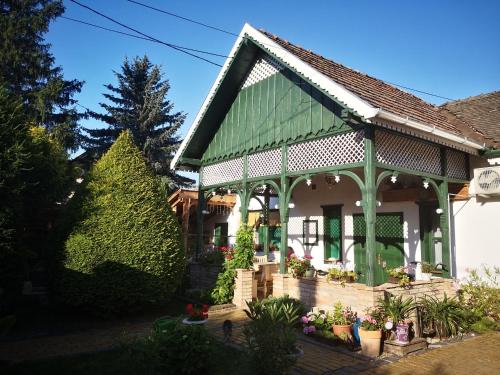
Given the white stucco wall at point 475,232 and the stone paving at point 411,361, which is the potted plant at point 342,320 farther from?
the white stucco wall at point 475,232

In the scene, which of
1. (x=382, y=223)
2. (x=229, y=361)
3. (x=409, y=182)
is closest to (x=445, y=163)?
(x=409, y=182)

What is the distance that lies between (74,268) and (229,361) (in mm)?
4174

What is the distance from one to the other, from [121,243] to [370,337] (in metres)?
5.38

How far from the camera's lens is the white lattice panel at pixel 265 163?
33.6 ft

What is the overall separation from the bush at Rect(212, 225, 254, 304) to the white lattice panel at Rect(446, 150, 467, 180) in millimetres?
5354

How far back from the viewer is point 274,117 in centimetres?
1041

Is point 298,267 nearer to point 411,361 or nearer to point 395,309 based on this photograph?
point 395,309

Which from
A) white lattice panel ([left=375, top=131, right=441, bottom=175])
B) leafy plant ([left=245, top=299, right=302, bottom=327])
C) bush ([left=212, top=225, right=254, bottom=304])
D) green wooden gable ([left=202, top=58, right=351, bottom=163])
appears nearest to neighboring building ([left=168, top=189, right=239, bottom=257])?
green wooden gable ([left=202, top=58, right=351, bottom=163])

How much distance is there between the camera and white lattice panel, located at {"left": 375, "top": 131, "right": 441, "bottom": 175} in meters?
7.96

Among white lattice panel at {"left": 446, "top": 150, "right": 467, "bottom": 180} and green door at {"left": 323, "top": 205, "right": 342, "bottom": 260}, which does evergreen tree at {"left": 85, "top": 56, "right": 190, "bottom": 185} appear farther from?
white lattice panel at {"left": 446, "top": 150, "right": 467, "bottom": 180}

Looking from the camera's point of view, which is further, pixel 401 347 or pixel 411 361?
pixel 401 347

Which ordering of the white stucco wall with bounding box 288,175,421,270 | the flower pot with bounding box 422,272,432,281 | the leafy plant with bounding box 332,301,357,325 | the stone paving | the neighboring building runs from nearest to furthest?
the stone paving → the leafy plant with bounding box 332,301,357,325 → the flower pot with bounding box 422,272,432,281 → the white stucco wall with bounding box 288,175,421,270 → the neighboring building

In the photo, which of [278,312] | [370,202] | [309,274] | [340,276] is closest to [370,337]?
[278,312]

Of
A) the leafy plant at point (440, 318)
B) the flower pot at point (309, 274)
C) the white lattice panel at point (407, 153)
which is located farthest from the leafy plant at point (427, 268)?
the flower pot at point (309, 274)
